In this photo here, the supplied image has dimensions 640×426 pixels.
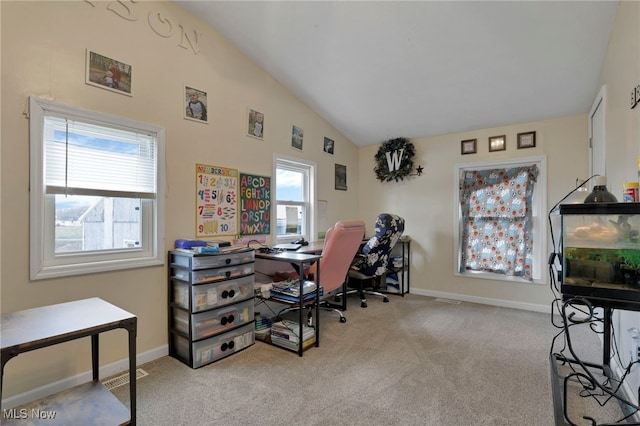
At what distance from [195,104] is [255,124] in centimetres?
66

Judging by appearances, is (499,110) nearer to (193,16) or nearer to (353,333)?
(353,333)

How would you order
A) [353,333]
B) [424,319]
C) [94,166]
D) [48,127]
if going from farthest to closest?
[424,319]
[353,333]
[94,166]
[48,127]

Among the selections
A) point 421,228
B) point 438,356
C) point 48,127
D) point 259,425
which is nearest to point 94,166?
point 48,127

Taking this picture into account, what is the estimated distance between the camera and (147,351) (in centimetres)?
229

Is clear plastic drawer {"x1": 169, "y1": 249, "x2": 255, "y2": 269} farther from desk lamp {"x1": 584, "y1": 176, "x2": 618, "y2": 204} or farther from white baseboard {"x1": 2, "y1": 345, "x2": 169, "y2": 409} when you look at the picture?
desk lamp {"x1": 584, "y1": 176, "x2": 618, "y2": 204}

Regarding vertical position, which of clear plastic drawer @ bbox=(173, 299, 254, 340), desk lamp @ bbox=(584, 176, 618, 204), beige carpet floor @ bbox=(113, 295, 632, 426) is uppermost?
desk lamp @ bbox=(584, 176, 618, 204)

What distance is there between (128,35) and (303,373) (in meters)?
2.69

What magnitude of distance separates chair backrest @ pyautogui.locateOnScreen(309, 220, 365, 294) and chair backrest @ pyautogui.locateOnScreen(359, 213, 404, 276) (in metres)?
0.59

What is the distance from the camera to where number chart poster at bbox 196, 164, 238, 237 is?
103 inches

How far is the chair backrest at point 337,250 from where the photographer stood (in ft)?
8.97

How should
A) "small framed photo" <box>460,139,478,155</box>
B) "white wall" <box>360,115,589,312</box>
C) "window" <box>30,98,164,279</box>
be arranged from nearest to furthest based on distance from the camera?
"window" <box>30,98,164,279</box> < "white wall" <box>360,115,589,312</box> < "small framed photo" <box>460,139,478,155</box>

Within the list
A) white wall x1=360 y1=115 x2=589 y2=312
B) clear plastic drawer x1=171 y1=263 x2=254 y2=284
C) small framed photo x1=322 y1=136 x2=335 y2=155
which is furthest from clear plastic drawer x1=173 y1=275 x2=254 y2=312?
white wall x1=360 y1=115 x2=589 y2=312

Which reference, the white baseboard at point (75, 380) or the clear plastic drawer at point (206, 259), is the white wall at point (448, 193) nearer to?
the clear plastic drawer at point (206, 259)

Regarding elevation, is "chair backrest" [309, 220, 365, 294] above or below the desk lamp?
below
